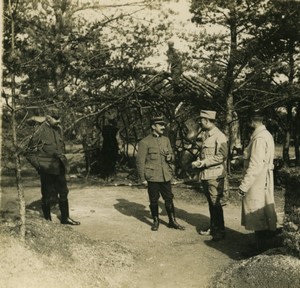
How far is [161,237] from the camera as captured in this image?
6410mm

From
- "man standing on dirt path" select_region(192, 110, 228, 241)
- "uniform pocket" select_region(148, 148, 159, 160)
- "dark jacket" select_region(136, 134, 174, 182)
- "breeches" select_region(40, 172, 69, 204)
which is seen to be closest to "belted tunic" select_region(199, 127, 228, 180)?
"man standing on dirt path" select_region(192, 110, 228, 241)

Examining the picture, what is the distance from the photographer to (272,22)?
930 centimetres

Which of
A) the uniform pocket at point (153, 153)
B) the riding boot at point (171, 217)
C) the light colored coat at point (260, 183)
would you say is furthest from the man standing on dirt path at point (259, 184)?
the uniform pocket at point (153, 153)

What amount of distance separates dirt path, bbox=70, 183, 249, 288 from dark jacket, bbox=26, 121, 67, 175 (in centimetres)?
108

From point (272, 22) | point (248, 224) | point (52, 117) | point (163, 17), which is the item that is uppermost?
point (163, 17)

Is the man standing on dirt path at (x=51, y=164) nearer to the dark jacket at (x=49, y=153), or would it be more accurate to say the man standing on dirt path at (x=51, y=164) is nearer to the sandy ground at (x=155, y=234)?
the dark jacket at (x=49, y=153)

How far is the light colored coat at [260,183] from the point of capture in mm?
5223

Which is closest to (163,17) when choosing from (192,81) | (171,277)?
(192,81)

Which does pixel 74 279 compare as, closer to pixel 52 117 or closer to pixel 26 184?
pixel 52 117

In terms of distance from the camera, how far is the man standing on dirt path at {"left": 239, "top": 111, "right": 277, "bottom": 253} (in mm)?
5223

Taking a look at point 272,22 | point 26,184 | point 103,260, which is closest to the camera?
point 103,260

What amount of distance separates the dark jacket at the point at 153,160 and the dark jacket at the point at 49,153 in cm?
131

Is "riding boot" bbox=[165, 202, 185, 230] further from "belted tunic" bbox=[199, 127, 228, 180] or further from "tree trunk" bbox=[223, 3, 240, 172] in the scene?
"tree trunk" bbox=[223, 3, 240, 172]

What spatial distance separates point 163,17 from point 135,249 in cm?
779
